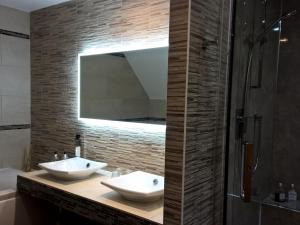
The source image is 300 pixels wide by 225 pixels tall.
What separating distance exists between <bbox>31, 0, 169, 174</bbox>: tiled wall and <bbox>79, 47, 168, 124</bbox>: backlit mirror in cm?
10

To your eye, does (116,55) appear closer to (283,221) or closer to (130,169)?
(130,169)

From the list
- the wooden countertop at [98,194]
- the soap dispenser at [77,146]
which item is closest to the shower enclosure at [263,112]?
the wooden countertop at [98,194]

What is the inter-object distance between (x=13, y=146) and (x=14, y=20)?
58.3 inches

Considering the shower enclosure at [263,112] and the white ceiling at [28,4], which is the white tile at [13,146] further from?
the shower enclosure at [263,112]

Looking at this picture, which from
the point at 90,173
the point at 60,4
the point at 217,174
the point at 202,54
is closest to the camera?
the point at 202,54

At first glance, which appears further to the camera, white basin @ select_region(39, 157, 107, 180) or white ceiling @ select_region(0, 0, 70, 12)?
white ceiling @ select_region(0, 0, 70, 12)

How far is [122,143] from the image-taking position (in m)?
2.56

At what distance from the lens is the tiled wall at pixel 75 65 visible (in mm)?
2354

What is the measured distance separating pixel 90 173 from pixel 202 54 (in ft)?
5.02

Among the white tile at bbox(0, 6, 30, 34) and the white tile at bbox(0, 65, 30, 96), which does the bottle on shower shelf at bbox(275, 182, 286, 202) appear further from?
the white tile at bbox(0, 6, 30, 34)

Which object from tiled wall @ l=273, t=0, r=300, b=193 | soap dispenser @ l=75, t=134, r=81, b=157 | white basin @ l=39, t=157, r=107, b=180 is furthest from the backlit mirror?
tiled wall @ l=273, t=0, r=300, b=193

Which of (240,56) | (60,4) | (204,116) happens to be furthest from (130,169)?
(60,4)

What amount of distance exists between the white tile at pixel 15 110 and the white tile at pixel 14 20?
79 cm

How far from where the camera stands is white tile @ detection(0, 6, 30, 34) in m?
3.07
